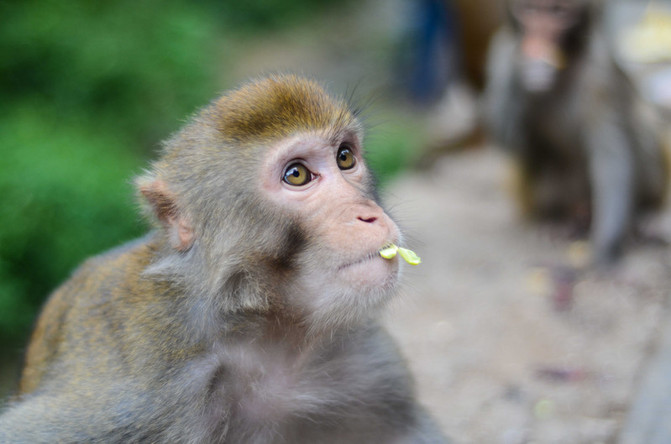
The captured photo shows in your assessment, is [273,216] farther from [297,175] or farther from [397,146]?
[397,146]

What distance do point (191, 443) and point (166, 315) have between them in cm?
42

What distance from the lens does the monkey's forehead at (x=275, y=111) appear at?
101 inches

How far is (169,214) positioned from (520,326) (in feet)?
9.06

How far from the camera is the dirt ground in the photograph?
145 inches

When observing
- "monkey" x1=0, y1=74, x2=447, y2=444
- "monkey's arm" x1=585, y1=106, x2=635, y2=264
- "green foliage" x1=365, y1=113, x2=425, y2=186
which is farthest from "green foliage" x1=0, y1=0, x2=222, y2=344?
"monkey's arm" x1=585, y1=106, x2=635, y2=264

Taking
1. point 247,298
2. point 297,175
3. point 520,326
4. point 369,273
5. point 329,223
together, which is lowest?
point 247,298

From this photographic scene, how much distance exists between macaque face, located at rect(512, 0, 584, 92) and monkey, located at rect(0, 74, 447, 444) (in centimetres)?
319

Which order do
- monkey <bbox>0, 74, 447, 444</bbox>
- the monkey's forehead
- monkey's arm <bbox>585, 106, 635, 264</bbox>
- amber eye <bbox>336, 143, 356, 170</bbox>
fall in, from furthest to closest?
monkey's arm <bbox>585, 106, 635, 264</bbox>
amber eye <bbox>336, 143, 356, 170</bbox>
the monkey's forehead
monkey <bbox>0, 74, 447, 444</bbox>

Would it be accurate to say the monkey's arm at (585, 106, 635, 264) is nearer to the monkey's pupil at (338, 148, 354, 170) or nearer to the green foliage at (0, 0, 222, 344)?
the green foliage at (0, 0, 222, 344)

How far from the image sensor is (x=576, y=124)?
5.96m

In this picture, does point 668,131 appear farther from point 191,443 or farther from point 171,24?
point 191,443

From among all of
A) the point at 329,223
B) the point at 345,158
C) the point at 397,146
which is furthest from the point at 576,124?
the point at 397,146

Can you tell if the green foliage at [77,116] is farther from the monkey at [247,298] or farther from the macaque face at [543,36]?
the macaque face at [543,36]

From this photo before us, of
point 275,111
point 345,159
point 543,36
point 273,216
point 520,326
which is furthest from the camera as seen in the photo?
point 543,36
